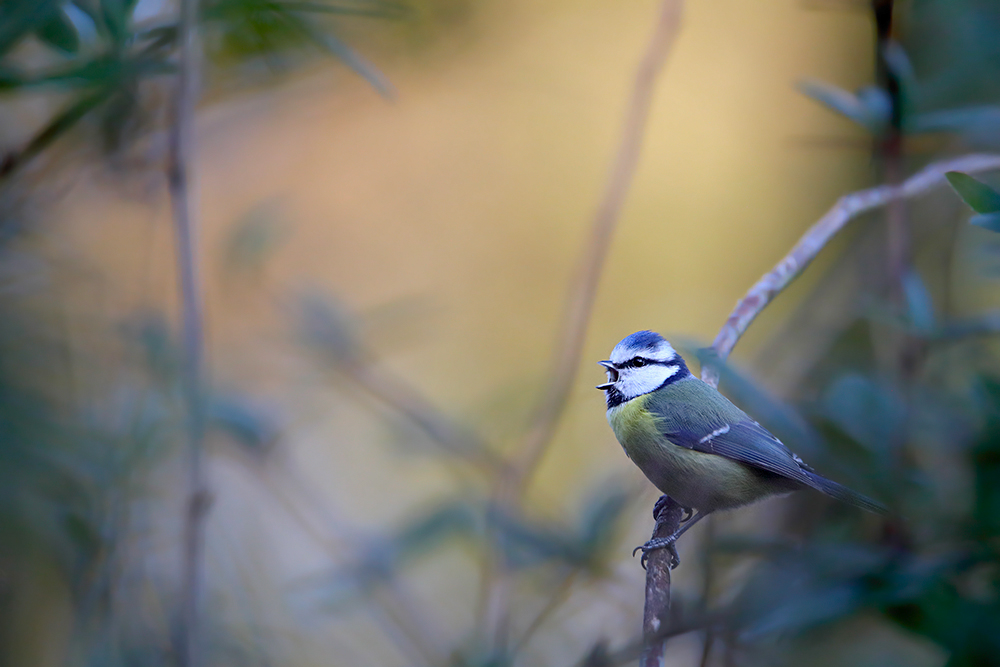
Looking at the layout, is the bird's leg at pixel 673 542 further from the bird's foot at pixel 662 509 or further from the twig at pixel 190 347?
the twig at pixel 190 347

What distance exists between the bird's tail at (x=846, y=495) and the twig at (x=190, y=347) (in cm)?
59

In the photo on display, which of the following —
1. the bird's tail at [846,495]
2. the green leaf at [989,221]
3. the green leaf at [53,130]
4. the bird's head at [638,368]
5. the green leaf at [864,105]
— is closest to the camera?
the green leaf at [989,221]

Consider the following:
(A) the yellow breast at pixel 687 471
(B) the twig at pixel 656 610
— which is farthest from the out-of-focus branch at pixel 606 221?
(B) the twig at pixel 656 610

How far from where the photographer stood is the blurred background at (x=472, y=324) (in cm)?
68

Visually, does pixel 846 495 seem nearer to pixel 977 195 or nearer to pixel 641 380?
pixel 977 195

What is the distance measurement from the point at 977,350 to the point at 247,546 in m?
1.31

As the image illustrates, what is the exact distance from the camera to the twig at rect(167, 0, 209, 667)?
2.30 feet

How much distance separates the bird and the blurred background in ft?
0.19

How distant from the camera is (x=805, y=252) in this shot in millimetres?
890

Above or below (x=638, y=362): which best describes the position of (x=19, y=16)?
above

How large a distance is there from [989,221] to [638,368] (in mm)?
741

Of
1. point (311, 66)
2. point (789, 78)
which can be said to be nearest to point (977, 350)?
point (311, 66)

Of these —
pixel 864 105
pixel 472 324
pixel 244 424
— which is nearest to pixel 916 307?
pixel 864 105

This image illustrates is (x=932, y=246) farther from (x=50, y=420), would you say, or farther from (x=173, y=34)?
(x=50, y=420)
